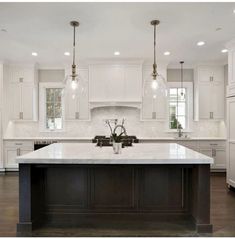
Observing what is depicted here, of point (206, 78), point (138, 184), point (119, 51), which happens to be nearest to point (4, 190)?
point (138, 184)

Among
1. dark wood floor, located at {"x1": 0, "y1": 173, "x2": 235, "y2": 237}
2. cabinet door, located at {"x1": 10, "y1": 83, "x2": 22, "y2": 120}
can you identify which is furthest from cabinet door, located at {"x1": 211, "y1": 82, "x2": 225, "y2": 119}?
cabinet door, located at {"x1": 10, "y1": 83, "x2": 22, "y2": 120}

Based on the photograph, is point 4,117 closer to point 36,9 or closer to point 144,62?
point 36,9

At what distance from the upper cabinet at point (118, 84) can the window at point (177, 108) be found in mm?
1119

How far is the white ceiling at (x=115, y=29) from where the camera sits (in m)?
2.83

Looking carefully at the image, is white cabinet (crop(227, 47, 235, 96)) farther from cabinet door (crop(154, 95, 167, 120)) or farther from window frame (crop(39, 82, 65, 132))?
window frame (crop(39, 82, 65, 132))

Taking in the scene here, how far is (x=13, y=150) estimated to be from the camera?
5410 millimetres

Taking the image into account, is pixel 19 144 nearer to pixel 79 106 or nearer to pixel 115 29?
pixel 79 106

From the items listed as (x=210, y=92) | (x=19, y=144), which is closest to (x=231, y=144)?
(x=210, y=92)

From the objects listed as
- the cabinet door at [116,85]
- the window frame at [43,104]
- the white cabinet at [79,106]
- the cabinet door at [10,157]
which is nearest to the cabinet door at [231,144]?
the cabinet door at [116,85]

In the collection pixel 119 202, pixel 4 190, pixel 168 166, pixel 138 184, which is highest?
pixel 168 166

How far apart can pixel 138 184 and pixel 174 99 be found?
3.68m

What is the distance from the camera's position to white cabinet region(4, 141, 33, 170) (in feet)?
17.7

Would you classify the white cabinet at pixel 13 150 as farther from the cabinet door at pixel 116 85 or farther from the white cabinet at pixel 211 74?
the white cabinet at pixel 211 74

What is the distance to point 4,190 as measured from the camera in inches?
162
